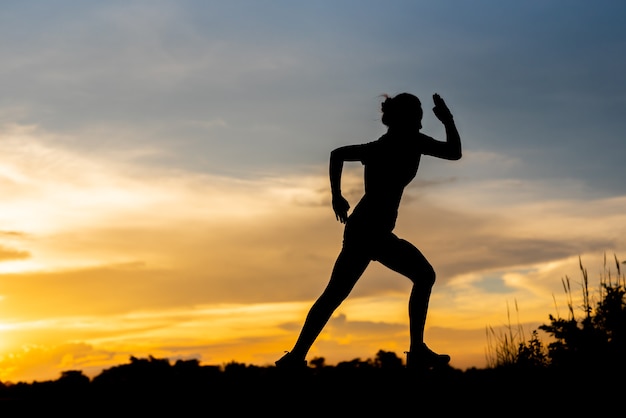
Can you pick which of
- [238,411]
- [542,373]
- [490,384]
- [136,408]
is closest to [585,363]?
[542,373]

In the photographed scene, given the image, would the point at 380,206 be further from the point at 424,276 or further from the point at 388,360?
the point at 388,360

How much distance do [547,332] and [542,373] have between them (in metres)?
1.95

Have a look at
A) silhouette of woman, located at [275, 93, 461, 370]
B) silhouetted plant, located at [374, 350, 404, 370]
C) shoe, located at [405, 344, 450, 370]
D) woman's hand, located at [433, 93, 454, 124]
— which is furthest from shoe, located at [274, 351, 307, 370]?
woman's hand, located at [433, 93, 454, 124]

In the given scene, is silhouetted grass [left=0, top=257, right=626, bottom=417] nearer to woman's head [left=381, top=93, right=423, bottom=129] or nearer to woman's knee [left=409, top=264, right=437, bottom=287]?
woman's knee [left=409, top=264, right=437, bottom=287]

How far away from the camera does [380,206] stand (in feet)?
21.9

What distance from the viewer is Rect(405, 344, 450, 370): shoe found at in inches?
274

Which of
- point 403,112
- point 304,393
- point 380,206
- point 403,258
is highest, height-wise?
point 403,112

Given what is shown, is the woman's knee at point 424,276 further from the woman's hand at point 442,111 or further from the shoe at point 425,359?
the woman's hand at point 442,111

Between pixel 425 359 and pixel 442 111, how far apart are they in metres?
2.22

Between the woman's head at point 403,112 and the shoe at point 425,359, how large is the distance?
2.00 m

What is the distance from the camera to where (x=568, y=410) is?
19.5 feet

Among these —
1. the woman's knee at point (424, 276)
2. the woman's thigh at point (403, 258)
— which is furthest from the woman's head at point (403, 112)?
the woman's knee at point (424, 276)

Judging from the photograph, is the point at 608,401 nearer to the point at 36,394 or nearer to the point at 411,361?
the point at 411,361

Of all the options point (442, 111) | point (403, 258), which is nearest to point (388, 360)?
point (403, 258)
